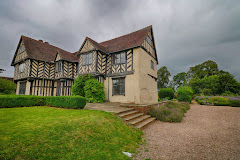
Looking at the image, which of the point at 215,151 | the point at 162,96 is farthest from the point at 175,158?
the point at 162,96

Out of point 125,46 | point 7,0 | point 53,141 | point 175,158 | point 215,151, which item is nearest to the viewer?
point 53,141

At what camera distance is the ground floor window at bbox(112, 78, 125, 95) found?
37.8 feet

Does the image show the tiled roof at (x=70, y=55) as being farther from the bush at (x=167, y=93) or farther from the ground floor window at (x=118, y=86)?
the bush at (x=167, y=93)

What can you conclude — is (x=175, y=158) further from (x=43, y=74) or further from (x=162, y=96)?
(x=162, y=96)

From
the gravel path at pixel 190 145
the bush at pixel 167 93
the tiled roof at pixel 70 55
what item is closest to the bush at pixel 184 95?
the bush at pixel 167 93

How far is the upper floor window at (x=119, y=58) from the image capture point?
39.0 ft

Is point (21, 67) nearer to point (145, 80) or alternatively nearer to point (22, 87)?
point (22, 87)

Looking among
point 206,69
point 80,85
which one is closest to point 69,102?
Result: point 80,85

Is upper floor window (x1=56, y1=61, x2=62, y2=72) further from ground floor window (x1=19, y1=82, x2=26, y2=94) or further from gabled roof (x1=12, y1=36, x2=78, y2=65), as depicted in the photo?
ground floor window (x1=19, y1=82, x2=26, y2=94)

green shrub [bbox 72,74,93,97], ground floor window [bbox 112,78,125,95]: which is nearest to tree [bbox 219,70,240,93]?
ground floor window [bbox 112,78,125,95]

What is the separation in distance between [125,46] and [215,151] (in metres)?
10.5

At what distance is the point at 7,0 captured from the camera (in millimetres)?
4742

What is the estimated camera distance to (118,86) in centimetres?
1178

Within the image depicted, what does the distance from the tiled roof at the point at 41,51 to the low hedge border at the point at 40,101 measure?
26.6 ft
